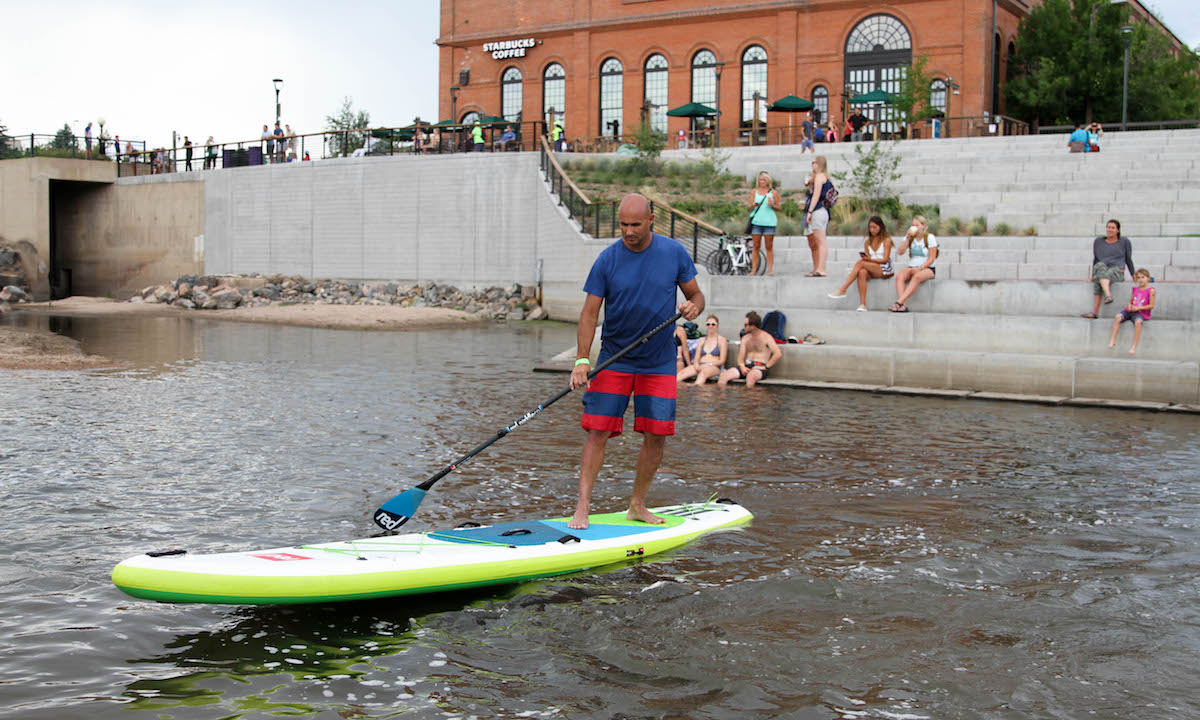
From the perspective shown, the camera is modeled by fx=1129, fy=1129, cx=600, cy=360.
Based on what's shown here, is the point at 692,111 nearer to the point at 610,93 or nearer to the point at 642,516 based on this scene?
the point at 610,93

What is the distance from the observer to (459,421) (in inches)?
445

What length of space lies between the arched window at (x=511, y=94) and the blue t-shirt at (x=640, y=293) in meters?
43.2

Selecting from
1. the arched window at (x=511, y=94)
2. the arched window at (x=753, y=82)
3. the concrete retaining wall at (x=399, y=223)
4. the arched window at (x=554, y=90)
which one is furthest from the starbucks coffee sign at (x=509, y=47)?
the concrete retaining wall at (x=399, y=223)

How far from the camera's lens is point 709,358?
15133 millimetres

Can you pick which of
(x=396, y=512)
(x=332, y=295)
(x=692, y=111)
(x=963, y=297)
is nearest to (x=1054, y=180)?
(x=963, y=297)

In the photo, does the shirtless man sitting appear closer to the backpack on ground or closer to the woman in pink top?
the backpack on ground

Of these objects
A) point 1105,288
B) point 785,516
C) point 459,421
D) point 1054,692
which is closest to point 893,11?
point 1105,288

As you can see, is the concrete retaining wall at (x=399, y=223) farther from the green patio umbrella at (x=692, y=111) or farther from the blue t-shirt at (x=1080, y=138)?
the blue t-shirt at (x=1080, y=138)

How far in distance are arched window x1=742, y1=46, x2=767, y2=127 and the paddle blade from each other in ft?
126

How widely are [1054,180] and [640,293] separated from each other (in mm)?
21102

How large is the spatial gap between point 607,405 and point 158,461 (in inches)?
166

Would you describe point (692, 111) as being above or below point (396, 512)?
above

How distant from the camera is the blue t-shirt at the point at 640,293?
6457mm

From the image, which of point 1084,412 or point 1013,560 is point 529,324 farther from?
point 1013,560
